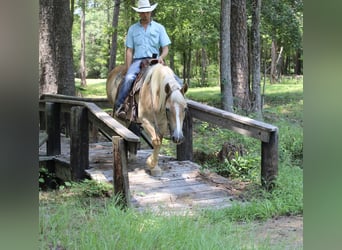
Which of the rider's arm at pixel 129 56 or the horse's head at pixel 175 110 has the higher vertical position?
the rider's arm at pixel 129 56

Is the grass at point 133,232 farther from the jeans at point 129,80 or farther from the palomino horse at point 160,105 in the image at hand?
the jeans at point 129,80

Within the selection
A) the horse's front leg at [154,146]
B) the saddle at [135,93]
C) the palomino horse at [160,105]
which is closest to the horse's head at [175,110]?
the palomino horse at [160,105]

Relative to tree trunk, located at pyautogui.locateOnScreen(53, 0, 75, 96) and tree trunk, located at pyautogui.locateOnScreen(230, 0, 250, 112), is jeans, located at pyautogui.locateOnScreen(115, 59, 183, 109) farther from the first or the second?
tree trunk, located at pyautogui.locateOnScreen(230, 0, 250, 112)

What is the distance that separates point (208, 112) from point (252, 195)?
124 cm

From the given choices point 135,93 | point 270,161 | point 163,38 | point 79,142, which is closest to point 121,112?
point 135,93

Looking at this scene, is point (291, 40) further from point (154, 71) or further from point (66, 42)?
point (154, 71)

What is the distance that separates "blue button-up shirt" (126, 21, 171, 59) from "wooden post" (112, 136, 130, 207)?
5.67 feet

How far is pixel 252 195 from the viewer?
4.88m

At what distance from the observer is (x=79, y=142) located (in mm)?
5383

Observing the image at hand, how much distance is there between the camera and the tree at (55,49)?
8.95 m

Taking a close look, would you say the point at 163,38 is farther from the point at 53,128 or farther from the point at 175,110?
the point at 53,128

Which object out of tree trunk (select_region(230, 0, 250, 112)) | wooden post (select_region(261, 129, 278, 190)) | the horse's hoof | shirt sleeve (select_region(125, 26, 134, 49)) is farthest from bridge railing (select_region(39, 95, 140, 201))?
tree trunk (select_region(230, 0, 250, 112))

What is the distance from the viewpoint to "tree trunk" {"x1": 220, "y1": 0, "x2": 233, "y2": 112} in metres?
8.84

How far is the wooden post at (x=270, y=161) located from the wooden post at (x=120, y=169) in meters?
1.64
